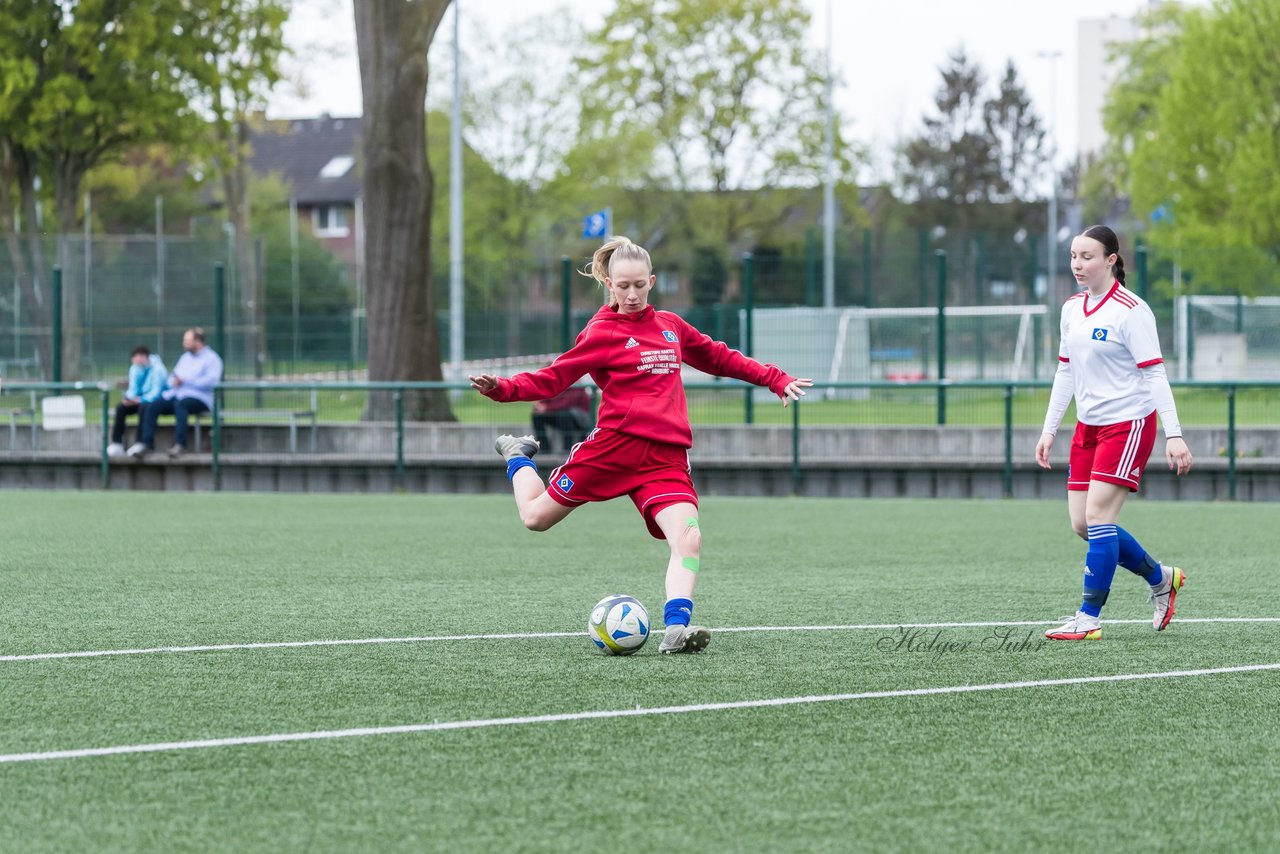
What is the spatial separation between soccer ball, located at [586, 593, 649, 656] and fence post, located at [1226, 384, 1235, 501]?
478 inches

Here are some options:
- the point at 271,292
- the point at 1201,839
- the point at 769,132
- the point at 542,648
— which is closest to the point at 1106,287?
the point at 542,648

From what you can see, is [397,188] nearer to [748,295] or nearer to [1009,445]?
[748,295]

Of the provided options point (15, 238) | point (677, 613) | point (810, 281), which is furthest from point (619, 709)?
point (15, 238)

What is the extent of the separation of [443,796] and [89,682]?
220cm

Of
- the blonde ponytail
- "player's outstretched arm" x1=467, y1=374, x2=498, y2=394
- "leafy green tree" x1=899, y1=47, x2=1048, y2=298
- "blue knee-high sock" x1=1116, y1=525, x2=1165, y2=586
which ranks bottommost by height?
"blue knee-high sock" x1=1116, y1=525, x2=1165, y2=586

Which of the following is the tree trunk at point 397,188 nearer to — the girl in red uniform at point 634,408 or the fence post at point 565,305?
the fence post at point 565,305

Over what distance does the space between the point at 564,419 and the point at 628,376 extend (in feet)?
38.3

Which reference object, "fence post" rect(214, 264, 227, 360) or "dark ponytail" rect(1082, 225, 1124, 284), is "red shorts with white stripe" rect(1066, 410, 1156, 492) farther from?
"fence post" rect(214, 264, 227, 360)

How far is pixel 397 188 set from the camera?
73.7ft

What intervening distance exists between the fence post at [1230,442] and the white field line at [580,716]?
37.3ft

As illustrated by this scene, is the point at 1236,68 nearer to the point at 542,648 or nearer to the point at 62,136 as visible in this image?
the point at 62,136

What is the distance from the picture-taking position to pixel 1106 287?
708 cm

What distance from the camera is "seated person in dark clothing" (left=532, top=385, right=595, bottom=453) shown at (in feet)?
60.3

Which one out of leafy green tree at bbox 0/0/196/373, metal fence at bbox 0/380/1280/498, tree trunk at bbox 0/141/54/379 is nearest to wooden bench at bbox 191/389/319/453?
metal fence at bbox 0/380/1280/498
